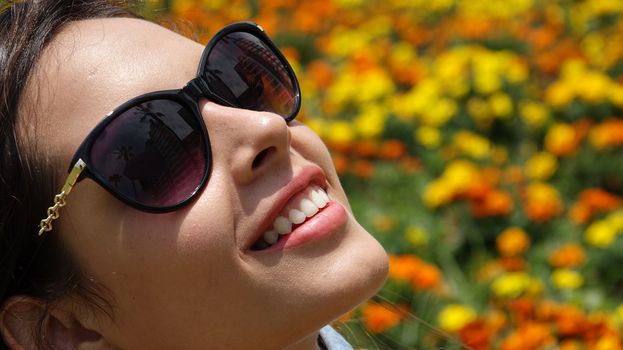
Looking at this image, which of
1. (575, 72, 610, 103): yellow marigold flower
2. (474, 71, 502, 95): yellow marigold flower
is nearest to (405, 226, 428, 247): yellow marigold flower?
(474, 71, 502, 95): yellow marigold flower

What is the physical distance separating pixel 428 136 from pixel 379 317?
4.58ft

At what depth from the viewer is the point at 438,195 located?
365cm

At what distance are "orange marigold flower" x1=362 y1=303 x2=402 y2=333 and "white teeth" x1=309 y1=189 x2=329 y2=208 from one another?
108 cm

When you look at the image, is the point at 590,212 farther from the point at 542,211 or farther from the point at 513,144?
the point at 513,144

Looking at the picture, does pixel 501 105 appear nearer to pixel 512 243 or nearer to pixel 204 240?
pixel 512 243

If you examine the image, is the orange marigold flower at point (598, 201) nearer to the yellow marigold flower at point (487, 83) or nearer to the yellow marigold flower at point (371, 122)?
the yellow marigold flower at point (487, 83)

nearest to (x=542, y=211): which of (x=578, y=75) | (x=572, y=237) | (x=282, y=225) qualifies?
(x=572, y=237)

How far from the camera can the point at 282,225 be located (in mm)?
1661

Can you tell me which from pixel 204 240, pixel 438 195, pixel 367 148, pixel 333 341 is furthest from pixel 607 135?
pixel 204 240

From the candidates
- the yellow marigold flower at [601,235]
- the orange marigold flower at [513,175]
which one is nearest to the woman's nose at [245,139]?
the yellow marigold flower at [601,235]

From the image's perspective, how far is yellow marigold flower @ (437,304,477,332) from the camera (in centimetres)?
291

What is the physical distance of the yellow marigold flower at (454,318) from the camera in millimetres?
2908

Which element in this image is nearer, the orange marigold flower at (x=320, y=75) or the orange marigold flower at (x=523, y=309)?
the orange marigold flower at (x=523, y=309)

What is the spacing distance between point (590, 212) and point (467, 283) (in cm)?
53
